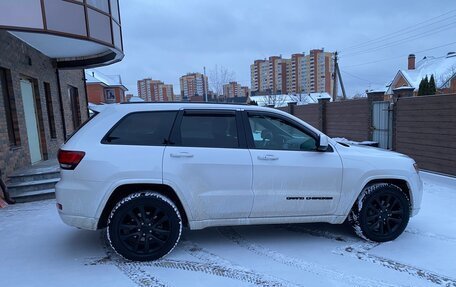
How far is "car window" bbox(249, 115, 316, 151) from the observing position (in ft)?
12.6

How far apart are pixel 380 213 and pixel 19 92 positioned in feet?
26.0

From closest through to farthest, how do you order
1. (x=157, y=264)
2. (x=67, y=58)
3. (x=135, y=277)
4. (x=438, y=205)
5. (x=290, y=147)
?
(x=135, y=277) → (x=157, y=264) → (x=290, y=147) → (x=438, y=205) → (x=67, y=58)

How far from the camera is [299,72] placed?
59875 millimetres

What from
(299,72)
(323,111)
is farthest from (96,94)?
(299,72)

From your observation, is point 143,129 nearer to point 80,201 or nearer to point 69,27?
point 80,201

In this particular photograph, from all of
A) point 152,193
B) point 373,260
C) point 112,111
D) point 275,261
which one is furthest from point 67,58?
point 373,260

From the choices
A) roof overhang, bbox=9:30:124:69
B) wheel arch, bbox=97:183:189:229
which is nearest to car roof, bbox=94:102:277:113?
wheel arch, bbox=97:183:189:229

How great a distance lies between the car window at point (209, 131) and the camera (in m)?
3.68

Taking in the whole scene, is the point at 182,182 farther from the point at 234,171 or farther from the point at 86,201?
the point at 86,201

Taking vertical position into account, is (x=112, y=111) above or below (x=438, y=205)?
above

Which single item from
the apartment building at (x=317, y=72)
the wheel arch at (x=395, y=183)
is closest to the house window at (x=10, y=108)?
the wheel arch at (x=395, y=183)

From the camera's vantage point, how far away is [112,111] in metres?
3.70

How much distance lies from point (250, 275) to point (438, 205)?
4.00 m

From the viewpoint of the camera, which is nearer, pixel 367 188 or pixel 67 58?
pixel 367 188
